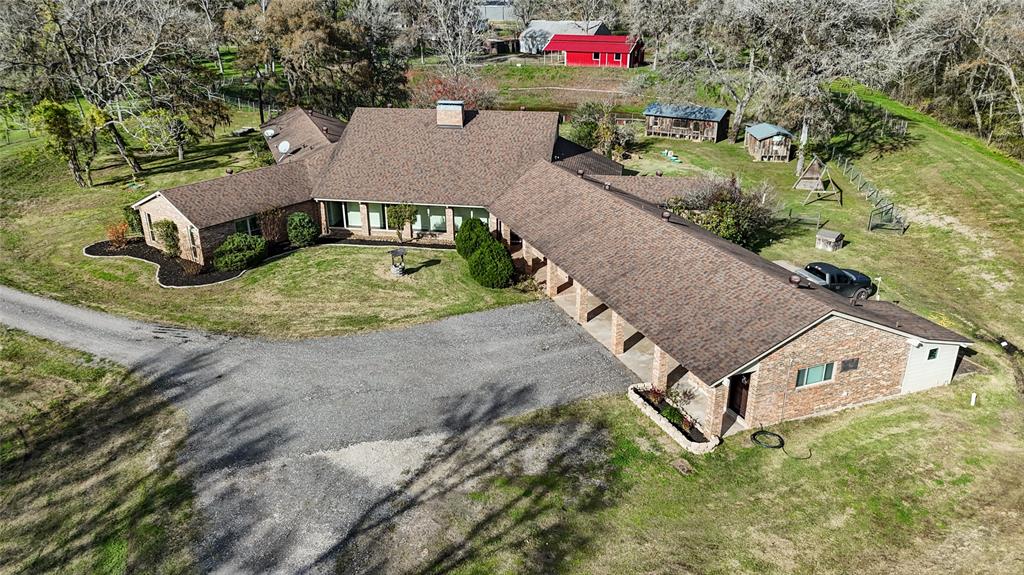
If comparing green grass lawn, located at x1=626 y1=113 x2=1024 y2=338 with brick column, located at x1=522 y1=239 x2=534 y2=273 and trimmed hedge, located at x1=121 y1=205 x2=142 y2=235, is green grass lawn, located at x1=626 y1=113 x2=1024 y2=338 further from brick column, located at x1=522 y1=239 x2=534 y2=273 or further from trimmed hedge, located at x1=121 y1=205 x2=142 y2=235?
trimmed hedge, located at x1=121 y1=205 x2=142 y2=235

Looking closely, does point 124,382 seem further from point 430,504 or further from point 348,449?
point 430,504

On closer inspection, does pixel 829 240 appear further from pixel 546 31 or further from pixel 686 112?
pixel 546 31

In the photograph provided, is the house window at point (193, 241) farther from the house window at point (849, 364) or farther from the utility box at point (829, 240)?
Answer: the utility box at point (829, 240)

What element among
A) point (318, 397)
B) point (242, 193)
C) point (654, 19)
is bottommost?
point (318, 397)

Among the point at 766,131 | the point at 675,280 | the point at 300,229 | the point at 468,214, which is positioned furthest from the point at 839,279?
the point at 300,229

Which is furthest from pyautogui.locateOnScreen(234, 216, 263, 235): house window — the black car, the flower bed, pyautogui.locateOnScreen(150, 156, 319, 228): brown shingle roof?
the black car

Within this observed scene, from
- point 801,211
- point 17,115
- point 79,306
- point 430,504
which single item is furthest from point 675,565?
point 17,115
